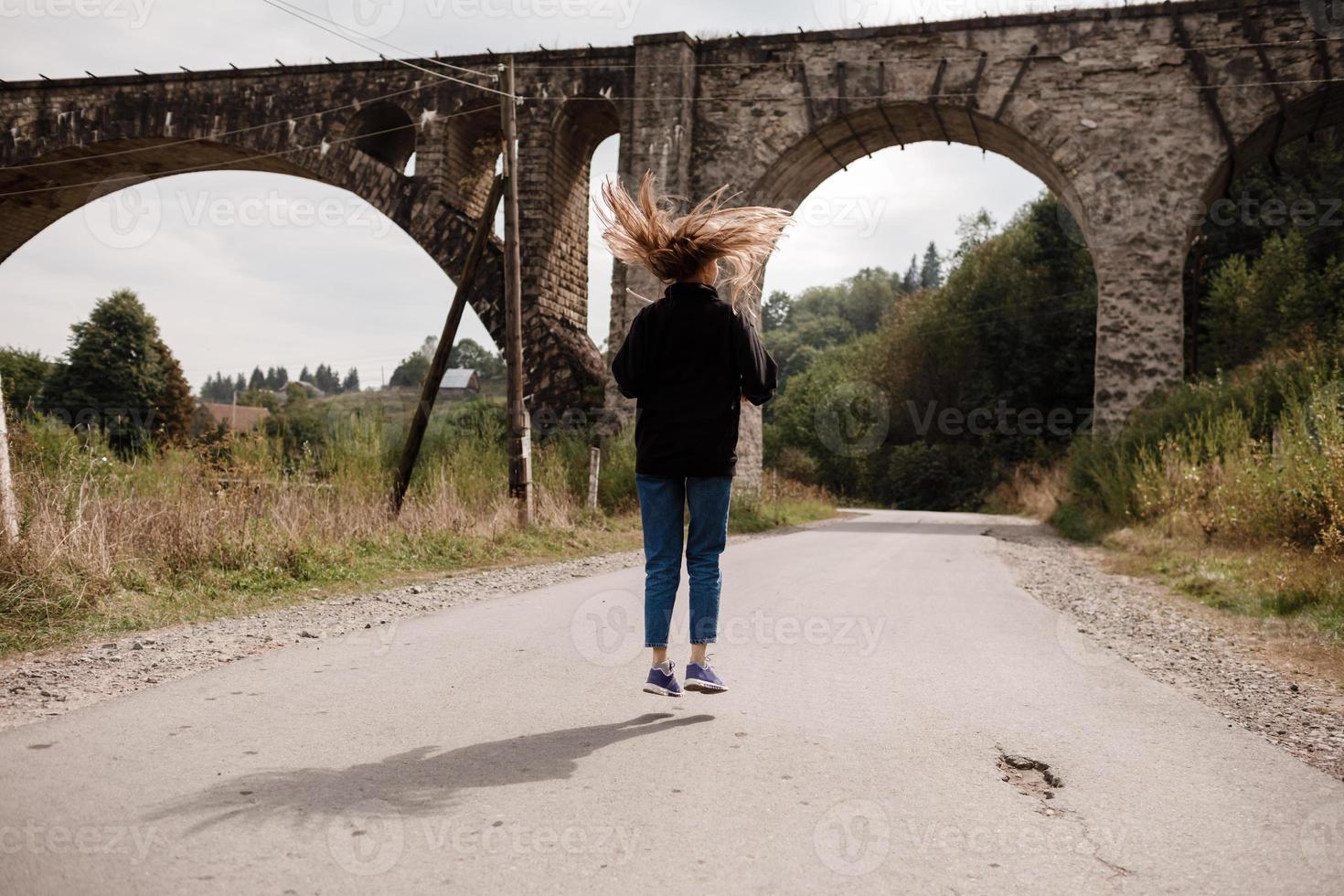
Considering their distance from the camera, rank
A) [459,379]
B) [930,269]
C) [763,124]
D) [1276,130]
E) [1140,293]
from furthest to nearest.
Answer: [930,269], [459,379], [763,124], [1276,130], [1140,293]

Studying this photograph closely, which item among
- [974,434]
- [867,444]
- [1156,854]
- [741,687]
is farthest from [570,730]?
[867,444]

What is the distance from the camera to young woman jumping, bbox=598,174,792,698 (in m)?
4.21

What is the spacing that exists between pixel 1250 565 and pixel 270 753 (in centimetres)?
851

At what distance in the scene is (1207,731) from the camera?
4164 mm

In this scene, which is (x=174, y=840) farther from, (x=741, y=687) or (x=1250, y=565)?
(x=1250, y=565)

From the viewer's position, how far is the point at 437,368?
14109mm

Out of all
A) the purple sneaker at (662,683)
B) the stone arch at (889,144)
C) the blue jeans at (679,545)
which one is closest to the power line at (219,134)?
the stone arch at (889,144)

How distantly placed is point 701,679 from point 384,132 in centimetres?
2160

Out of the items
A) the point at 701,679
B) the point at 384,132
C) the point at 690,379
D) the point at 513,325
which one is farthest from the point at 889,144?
the point at 701,679

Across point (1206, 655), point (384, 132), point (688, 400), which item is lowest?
point (1206, 655)

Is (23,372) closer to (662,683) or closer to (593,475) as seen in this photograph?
(593,475)

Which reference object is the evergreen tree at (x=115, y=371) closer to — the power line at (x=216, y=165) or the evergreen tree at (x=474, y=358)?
the power line at (x=216, y=165)

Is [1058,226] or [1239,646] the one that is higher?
[1058,226]

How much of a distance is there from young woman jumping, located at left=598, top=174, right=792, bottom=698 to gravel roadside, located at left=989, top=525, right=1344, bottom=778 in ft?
7.79
